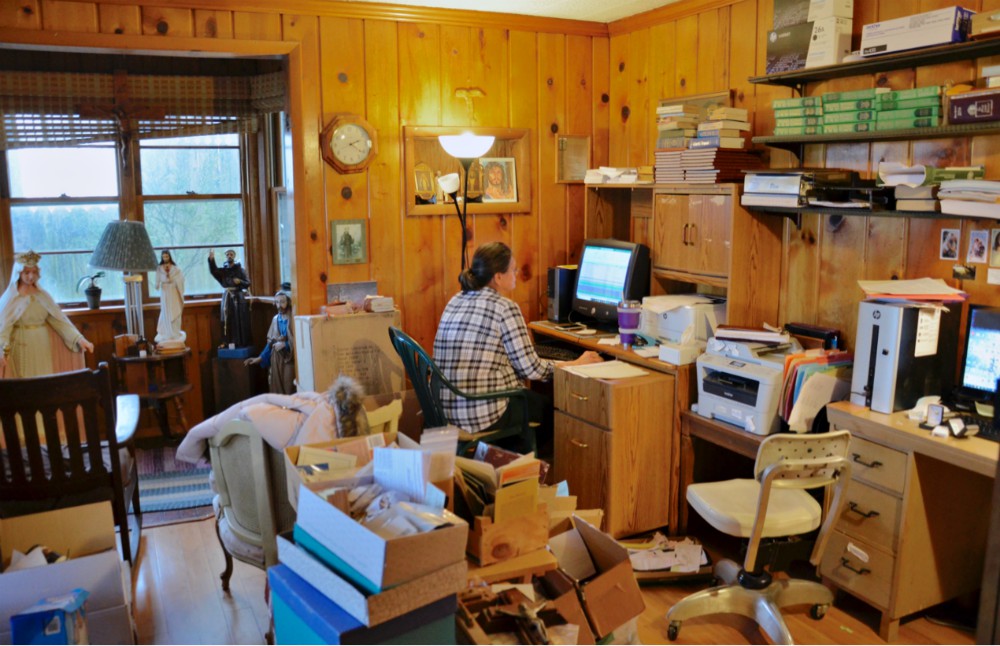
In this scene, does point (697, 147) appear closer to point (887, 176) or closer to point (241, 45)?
point (887, 176)

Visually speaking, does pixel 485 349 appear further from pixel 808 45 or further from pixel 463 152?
pixel 808 45

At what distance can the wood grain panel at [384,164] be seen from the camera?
425 cm

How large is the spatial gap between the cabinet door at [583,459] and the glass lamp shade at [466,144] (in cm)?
131

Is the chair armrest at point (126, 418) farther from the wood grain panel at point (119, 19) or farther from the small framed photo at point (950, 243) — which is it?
the small framed photo at point (950, 243)

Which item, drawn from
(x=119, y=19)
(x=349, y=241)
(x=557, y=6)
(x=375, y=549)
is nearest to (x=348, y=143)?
(x=349, y=241)

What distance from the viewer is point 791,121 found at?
3354 millimetres

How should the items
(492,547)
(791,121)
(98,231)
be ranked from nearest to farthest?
(492,547) < (791,121) < (98,231)

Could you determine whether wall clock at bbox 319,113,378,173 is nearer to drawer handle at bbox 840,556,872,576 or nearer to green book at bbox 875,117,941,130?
green book at bbox 875,117,941,130

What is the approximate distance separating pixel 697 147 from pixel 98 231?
394cm

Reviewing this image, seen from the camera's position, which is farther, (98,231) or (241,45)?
(98,231)

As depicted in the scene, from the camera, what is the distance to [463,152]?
164 inches

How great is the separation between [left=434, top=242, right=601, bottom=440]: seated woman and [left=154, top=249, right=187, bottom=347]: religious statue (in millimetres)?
2386

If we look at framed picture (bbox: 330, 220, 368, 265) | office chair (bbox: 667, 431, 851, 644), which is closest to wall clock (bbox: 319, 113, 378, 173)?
framed picture (bbox: 330, 220, 368, 265)

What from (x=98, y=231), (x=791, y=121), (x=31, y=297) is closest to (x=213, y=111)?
(x=98, y=231)
